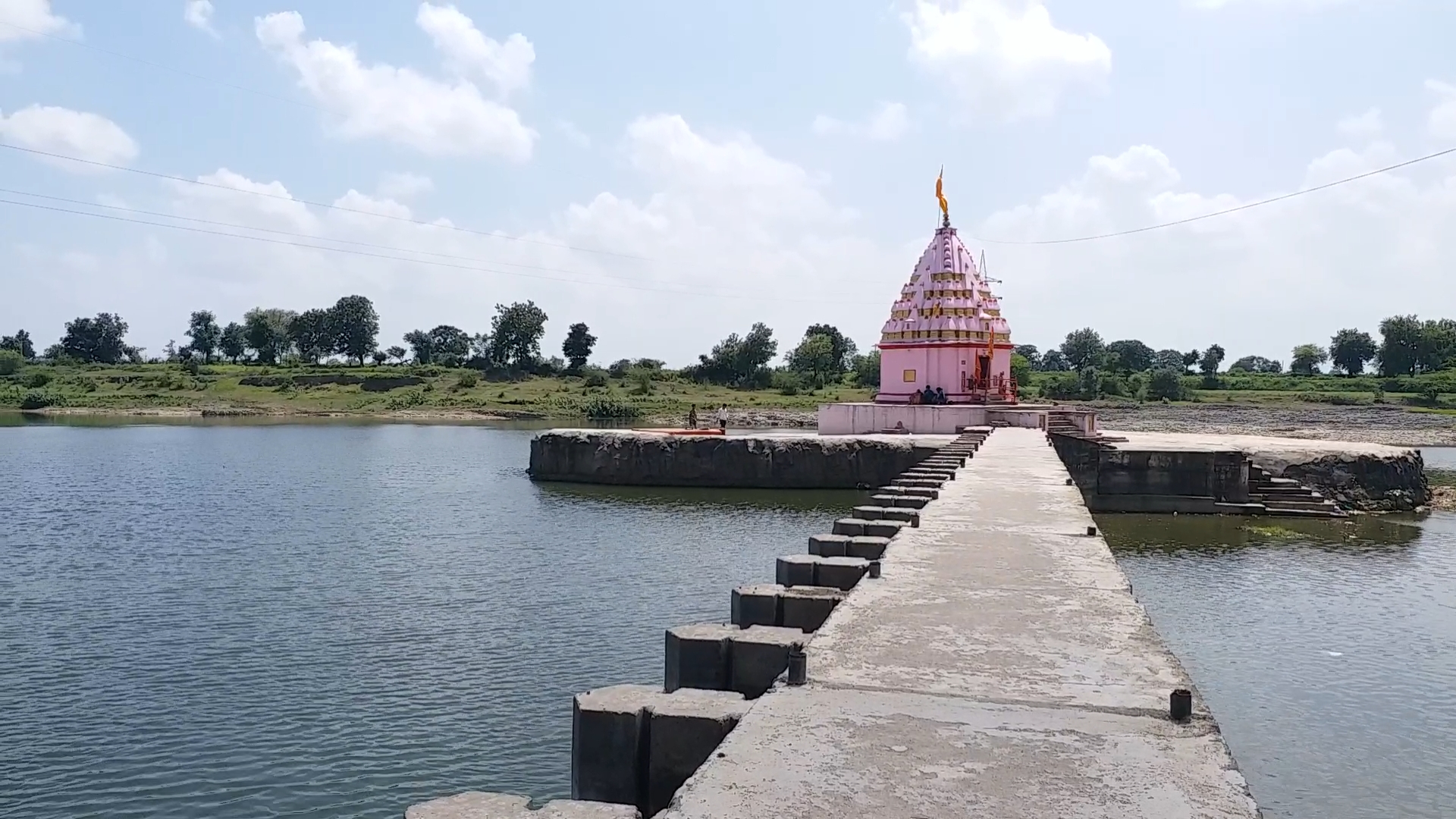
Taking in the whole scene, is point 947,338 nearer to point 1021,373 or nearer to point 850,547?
point 850,547

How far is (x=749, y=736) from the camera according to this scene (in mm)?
5754

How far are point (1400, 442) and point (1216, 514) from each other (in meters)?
37.0

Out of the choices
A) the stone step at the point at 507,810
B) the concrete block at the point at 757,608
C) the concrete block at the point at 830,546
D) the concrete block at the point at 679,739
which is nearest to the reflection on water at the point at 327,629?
the concrete block at the point at 757,608

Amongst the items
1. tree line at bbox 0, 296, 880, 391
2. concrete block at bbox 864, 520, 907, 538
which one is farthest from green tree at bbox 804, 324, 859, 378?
concrete block at bbox 864, 520, 907, 538

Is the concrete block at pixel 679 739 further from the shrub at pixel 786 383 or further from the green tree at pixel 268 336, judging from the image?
the green tree at pixel 268 336

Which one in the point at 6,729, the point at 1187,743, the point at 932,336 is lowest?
the point at 6,729

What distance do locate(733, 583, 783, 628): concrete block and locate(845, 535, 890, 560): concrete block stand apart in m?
2.46

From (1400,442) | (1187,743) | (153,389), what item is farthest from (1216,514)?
(153,389)

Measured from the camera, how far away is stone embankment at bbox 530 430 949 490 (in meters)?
34.6

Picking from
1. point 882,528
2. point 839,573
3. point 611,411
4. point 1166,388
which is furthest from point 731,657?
point 1166,388

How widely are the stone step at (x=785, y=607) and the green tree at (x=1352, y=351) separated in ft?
395

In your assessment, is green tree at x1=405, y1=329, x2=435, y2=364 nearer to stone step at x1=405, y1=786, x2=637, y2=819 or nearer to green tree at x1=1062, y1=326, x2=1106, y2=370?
green tree at x1=1062, y1=326, x2=1106, y2=370

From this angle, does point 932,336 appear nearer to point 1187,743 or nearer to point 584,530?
point 584,530

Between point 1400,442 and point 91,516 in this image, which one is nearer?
point 91,516
